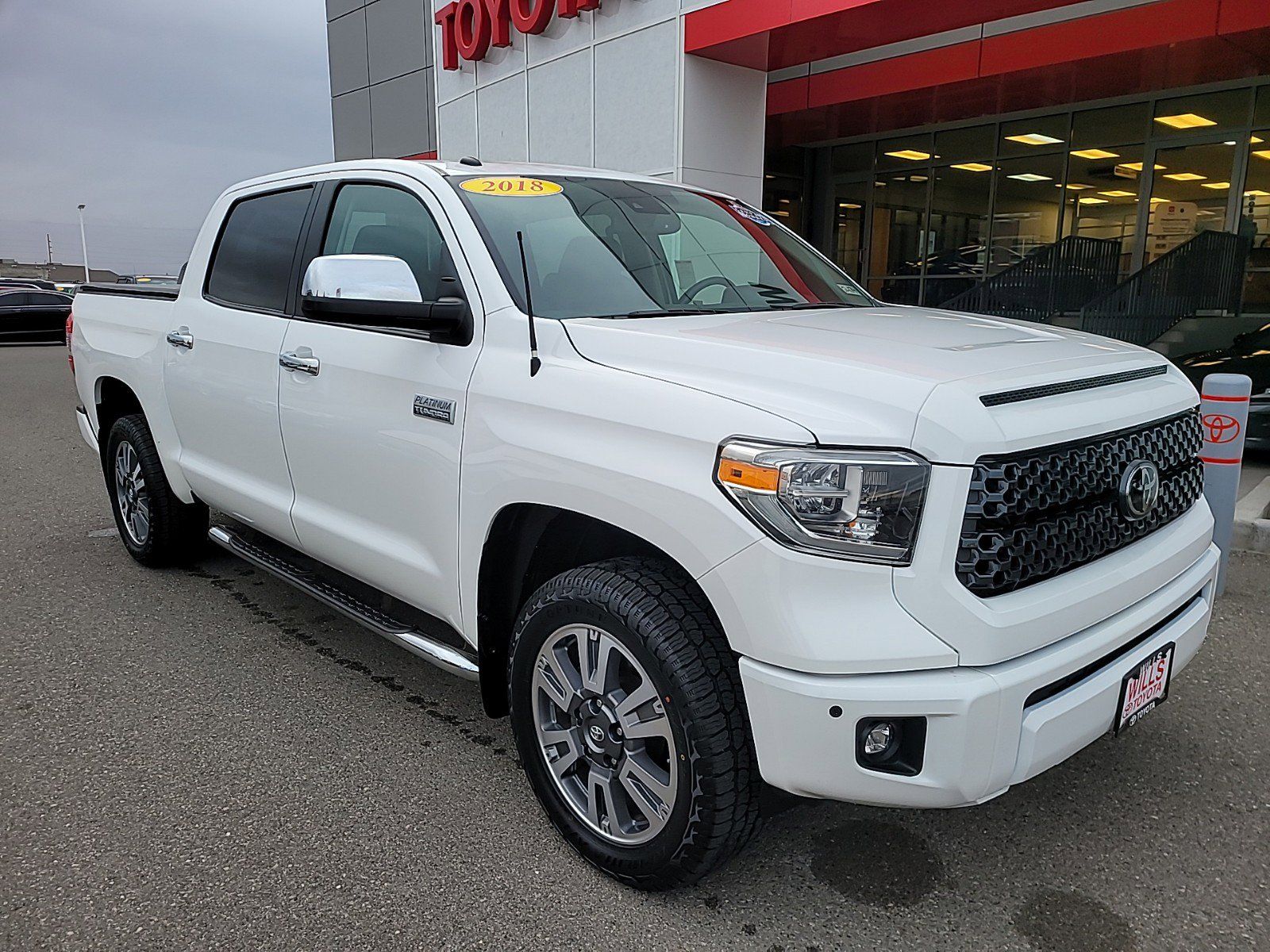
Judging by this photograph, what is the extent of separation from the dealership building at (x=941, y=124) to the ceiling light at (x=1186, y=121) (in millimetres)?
43

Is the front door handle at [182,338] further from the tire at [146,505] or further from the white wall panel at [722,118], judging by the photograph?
the white wall panel at [722,118]

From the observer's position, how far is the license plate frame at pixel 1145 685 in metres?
2.37

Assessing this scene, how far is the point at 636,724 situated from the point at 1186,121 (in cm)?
1571

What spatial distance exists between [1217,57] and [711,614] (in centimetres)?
1250

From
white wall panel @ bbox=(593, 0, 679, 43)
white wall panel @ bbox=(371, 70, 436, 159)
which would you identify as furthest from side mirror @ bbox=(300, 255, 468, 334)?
white wall panel @ bbox=(371, 70, 436, 159)

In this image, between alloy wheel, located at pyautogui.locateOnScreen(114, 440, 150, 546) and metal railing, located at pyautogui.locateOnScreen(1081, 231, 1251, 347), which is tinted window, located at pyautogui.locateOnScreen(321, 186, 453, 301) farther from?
metal railing, located at pyautogui.locateOnScreen(1081, 231, 1251, 347)

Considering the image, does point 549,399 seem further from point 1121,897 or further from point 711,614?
point 1121,897

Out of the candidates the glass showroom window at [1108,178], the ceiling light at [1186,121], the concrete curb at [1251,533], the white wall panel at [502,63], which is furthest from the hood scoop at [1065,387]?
the glass showroom window at [1108,178]

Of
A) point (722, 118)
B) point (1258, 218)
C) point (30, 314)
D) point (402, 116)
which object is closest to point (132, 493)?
point (722, 118)

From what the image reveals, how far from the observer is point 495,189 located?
3227mm

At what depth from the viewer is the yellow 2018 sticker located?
3.20m

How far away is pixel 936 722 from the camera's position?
6.56 feet

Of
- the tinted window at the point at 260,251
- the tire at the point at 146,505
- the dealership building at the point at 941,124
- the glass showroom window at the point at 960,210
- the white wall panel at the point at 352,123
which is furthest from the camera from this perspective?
the white wall panel at the point at 352,123

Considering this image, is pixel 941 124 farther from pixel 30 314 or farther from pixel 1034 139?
pixel 30 314
